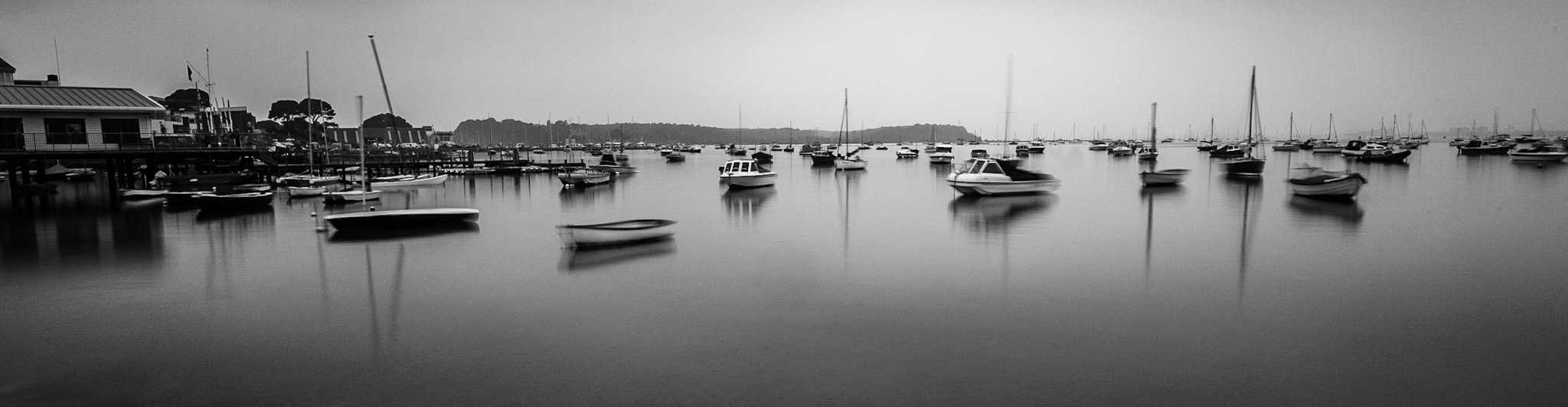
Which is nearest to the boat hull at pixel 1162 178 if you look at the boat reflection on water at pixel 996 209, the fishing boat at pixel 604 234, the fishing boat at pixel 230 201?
the boat reflection on water at pixel 996 209

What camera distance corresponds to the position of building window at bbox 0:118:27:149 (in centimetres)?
3020

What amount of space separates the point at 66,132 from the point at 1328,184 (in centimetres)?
4658

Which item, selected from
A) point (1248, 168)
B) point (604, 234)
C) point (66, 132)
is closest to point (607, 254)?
point (604, 234)

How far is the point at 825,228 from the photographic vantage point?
76.1 ft

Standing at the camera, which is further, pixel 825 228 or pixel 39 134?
pixel 39 134

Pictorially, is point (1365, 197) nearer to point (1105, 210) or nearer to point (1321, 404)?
point (1105, 210)

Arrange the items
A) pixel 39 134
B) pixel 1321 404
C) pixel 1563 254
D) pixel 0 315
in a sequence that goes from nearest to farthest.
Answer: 1. pixel 1321 404
2. pixel 0 315
3. pixel 1563 254
4. pixel 39 134

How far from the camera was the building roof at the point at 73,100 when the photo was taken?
30.1 m

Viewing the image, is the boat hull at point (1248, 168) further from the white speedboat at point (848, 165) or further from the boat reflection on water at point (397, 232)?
the boat reflection on water at point (397, 232)

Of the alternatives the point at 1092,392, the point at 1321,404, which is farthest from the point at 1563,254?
the point at 1092,392

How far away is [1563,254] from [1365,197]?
15187 mm

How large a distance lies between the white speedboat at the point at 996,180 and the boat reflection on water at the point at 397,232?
715 inches

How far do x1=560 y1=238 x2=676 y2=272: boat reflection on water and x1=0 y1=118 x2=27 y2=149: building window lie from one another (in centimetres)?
2665

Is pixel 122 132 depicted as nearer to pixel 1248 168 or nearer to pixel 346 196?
pixel 346 196
